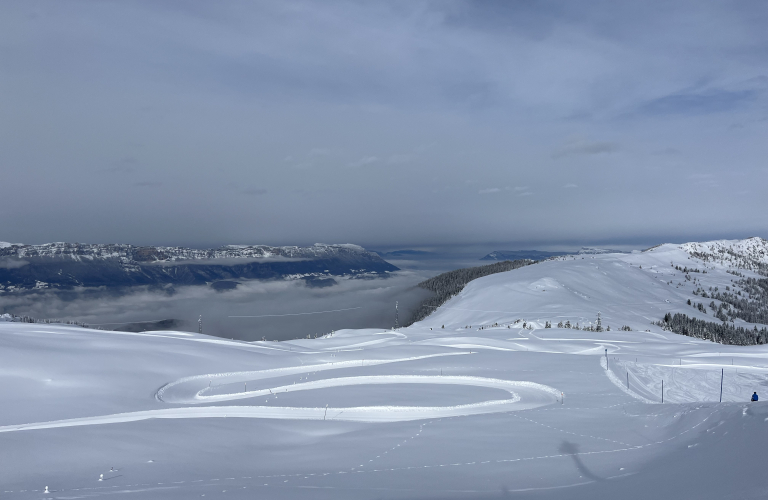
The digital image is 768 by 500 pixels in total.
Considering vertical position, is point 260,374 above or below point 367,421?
below

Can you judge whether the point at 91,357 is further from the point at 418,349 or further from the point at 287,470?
the point at 418,349

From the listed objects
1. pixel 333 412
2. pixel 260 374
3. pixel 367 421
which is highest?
pixel 367 421

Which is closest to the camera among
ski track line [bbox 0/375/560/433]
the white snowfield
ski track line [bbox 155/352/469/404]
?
the white snowfield

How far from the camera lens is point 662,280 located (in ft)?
490

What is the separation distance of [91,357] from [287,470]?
18.9 metres

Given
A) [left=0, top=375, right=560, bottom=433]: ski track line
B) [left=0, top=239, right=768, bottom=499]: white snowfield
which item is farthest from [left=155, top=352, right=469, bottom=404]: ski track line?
[left=0, top=375, right=560, bottom=433]: ski track line

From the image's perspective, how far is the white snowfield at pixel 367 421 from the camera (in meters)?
11.1

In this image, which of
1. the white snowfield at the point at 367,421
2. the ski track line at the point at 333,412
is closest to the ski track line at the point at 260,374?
the white snowfield at the point at 367,421

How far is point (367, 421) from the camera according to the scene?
19656mm

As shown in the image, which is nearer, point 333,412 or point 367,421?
point 367,421

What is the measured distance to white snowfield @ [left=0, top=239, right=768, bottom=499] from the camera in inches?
435

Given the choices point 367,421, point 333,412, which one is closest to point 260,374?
point 333,412

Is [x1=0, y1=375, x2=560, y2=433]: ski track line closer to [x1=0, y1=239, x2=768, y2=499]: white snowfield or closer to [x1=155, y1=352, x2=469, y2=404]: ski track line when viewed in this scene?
[x1=0, y1=239, x2=768, y2=499]: white snowfield

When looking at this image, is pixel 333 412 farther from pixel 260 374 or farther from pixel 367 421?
pixel 260 374
